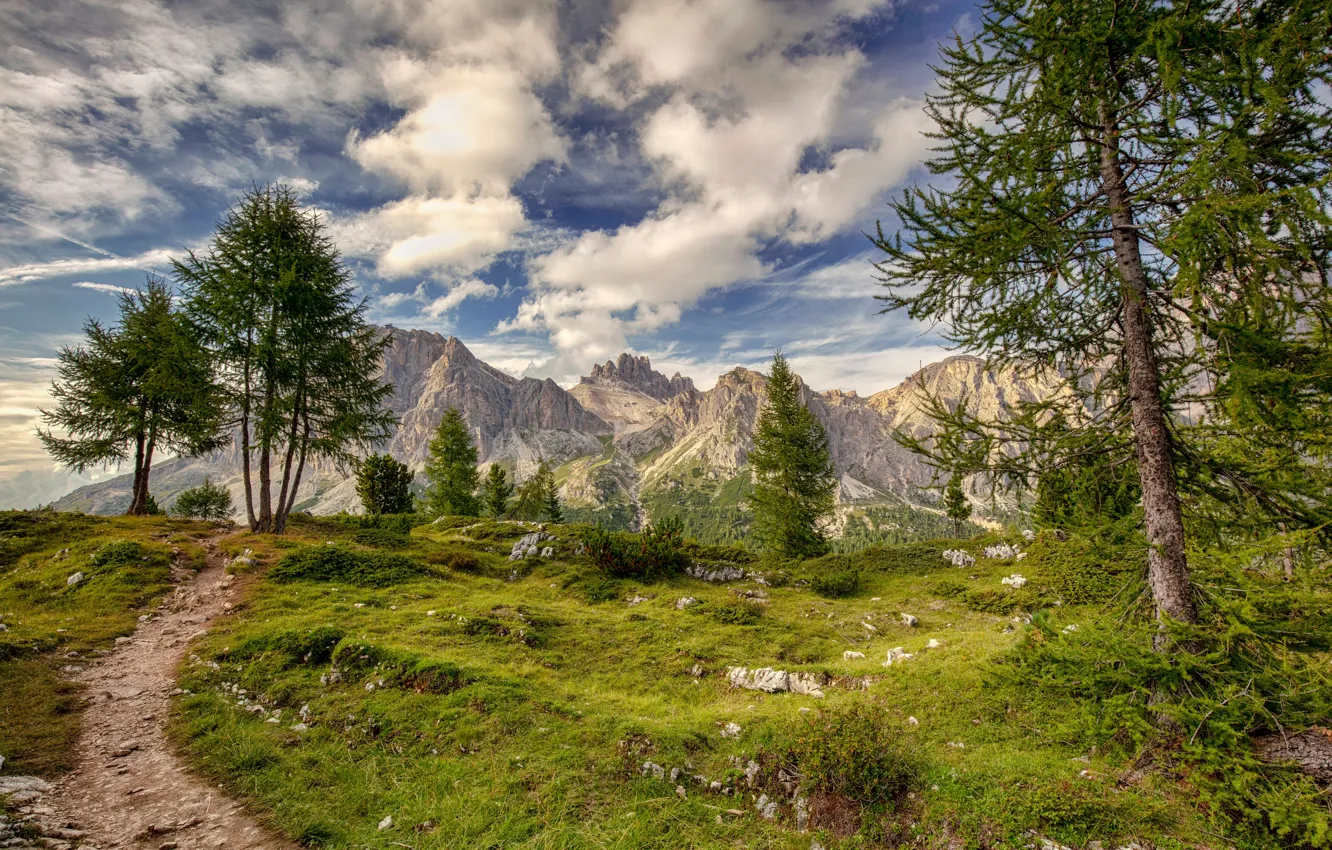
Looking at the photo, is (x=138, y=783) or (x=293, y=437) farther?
(x=293, y=437)

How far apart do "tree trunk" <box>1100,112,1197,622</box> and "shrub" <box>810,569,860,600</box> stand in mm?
16655

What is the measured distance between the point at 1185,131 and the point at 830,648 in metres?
14.0

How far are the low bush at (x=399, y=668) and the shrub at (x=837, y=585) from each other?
17.6 m

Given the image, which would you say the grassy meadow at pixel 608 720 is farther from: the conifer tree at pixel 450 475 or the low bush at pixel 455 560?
the conifer tree at pixel 450 475

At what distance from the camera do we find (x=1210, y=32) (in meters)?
5.84

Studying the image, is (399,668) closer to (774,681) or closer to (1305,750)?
(774,681)

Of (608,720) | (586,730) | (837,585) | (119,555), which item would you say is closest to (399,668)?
(586,730)

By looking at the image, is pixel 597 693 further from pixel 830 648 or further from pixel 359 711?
pixel 830 648

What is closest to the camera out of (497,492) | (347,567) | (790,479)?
(347,567)

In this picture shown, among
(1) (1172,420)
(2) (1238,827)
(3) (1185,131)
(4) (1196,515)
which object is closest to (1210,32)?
(3) (1185,131)

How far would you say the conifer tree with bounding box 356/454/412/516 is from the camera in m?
44.7

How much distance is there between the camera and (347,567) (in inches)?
756

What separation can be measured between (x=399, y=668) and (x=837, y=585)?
740 inches

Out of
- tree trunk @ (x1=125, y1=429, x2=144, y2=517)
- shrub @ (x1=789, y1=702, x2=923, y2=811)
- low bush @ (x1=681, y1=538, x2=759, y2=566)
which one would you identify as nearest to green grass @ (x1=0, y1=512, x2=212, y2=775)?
tree trunk @ (x1=125, y1=429, x2=144, y2=517)
